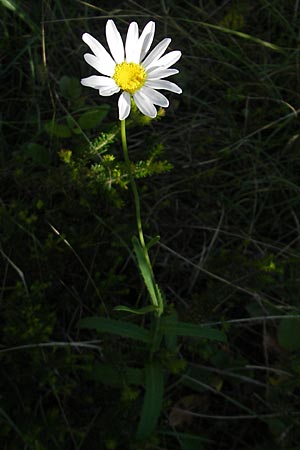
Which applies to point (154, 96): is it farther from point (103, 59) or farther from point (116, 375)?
point (116, 375)

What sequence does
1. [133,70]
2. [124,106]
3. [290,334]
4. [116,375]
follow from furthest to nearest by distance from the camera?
[290,334] < [116,375] < [133,70] < [124,106]

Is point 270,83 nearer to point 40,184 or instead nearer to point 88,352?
point 40,184

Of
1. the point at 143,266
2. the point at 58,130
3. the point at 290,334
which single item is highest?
the point at 58,130

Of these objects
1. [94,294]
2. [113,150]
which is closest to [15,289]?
[94,294]

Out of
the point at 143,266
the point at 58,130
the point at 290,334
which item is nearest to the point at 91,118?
the point at 58,130

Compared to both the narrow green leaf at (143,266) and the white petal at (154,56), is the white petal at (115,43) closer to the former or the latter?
the white petal at (154,56)

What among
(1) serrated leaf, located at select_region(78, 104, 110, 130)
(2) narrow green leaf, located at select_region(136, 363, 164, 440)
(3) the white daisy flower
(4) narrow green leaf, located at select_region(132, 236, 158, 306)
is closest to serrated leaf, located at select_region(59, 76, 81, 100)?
(1) serrated leaf, located at select_region(78, 104, 110, 130)

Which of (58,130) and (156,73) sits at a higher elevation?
(156,73)

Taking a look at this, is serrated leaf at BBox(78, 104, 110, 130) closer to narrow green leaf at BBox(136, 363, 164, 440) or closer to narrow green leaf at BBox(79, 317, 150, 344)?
narrow green leaf at BBox(79, 317, 150, 344)
